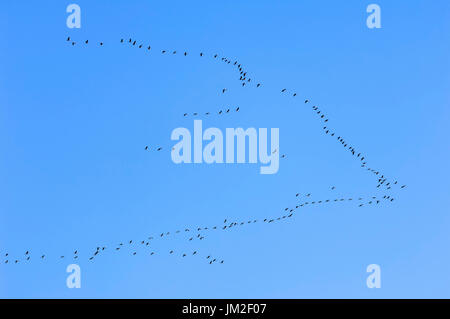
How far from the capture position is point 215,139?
325cm
